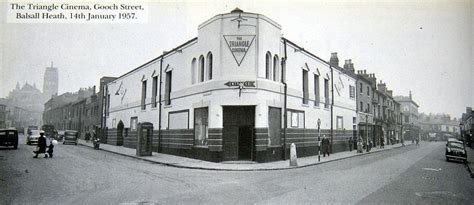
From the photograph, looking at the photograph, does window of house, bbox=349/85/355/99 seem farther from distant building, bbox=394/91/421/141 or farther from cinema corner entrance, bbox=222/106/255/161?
distant building, bbox=394/91/421/141

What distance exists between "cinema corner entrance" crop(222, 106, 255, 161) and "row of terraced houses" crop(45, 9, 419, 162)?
0.06 meters

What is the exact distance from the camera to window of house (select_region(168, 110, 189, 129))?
21.3m

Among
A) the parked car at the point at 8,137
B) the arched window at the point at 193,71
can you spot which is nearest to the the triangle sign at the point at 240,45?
the arched window at the point at 193,71

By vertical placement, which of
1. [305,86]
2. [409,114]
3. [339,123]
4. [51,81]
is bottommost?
[339,123]

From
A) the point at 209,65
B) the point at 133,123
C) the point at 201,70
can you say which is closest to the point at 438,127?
the point at 133,123

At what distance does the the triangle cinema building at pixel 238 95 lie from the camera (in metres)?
18.1

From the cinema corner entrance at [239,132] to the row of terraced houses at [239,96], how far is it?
2.5 inches

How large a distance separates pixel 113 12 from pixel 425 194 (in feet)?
38.9

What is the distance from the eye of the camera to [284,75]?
21.0 metres

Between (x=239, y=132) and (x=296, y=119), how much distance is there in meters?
5.75

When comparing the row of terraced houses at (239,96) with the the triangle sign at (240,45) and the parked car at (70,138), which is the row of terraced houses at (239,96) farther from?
the parked car at (70,138)

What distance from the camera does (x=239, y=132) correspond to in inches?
723

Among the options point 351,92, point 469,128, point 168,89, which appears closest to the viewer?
point 168,89

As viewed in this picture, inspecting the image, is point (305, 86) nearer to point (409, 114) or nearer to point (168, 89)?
point (168, 89)
